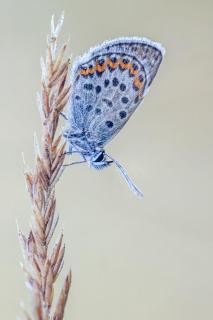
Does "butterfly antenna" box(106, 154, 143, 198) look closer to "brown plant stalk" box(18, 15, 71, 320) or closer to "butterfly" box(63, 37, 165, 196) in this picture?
"butterfly" box(63, 37, 165, 196)

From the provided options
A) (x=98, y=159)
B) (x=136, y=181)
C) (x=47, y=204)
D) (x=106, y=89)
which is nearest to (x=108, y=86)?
(x=106, y=89)

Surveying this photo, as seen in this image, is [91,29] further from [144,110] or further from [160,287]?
[160,287]

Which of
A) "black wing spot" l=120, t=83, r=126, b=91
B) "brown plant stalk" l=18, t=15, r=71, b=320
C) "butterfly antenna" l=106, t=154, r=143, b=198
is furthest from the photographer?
"butterfly antenna" l=106, t=154, r=143, b=198

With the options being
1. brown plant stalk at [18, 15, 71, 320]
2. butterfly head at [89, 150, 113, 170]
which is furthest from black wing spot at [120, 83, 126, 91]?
brown plant stalk at [18, 15, 71, 320]

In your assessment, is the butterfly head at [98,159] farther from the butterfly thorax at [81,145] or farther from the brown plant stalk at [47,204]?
the brown plant stalk at [47,204]

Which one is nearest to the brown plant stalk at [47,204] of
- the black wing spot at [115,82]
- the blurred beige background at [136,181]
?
A: the black wing spot at [115,82]

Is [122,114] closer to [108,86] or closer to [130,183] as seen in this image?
[108,86]
